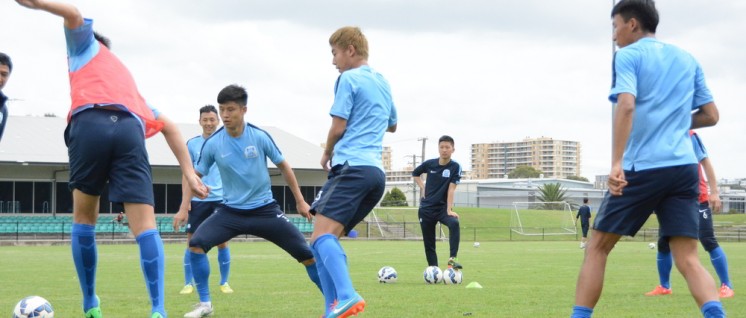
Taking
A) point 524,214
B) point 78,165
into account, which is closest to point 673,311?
point 78,165

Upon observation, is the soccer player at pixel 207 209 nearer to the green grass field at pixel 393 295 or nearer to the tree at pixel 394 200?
the green grass field at pixel 393 295

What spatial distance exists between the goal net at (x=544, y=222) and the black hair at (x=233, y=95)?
47.4 meters

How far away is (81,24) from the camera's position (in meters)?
6.09

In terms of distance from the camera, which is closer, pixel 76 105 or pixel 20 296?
pixel 76 105

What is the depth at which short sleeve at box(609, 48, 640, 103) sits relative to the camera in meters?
5.64

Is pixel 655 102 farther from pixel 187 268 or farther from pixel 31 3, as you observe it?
pixel 187 268

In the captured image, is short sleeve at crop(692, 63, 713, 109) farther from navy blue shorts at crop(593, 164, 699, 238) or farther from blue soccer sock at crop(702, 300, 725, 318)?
blue soccer sock at crop(702, 300, 725, 318)

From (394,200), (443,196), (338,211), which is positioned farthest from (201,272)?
(394,200)

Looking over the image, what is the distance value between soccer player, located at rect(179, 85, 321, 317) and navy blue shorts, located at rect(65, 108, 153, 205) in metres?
2.04

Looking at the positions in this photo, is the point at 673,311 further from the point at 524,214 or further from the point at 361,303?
the point at 524,214

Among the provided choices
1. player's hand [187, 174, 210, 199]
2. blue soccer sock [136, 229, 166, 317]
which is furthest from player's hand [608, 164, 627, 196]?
blue soccer sock [136, 229, 166, 317]

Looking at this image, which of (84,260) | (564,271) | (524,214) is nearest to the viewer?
(84,260)

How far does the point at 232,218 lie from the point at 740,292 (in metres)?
6.46

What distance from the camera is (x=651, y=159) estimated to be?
5.71 m
